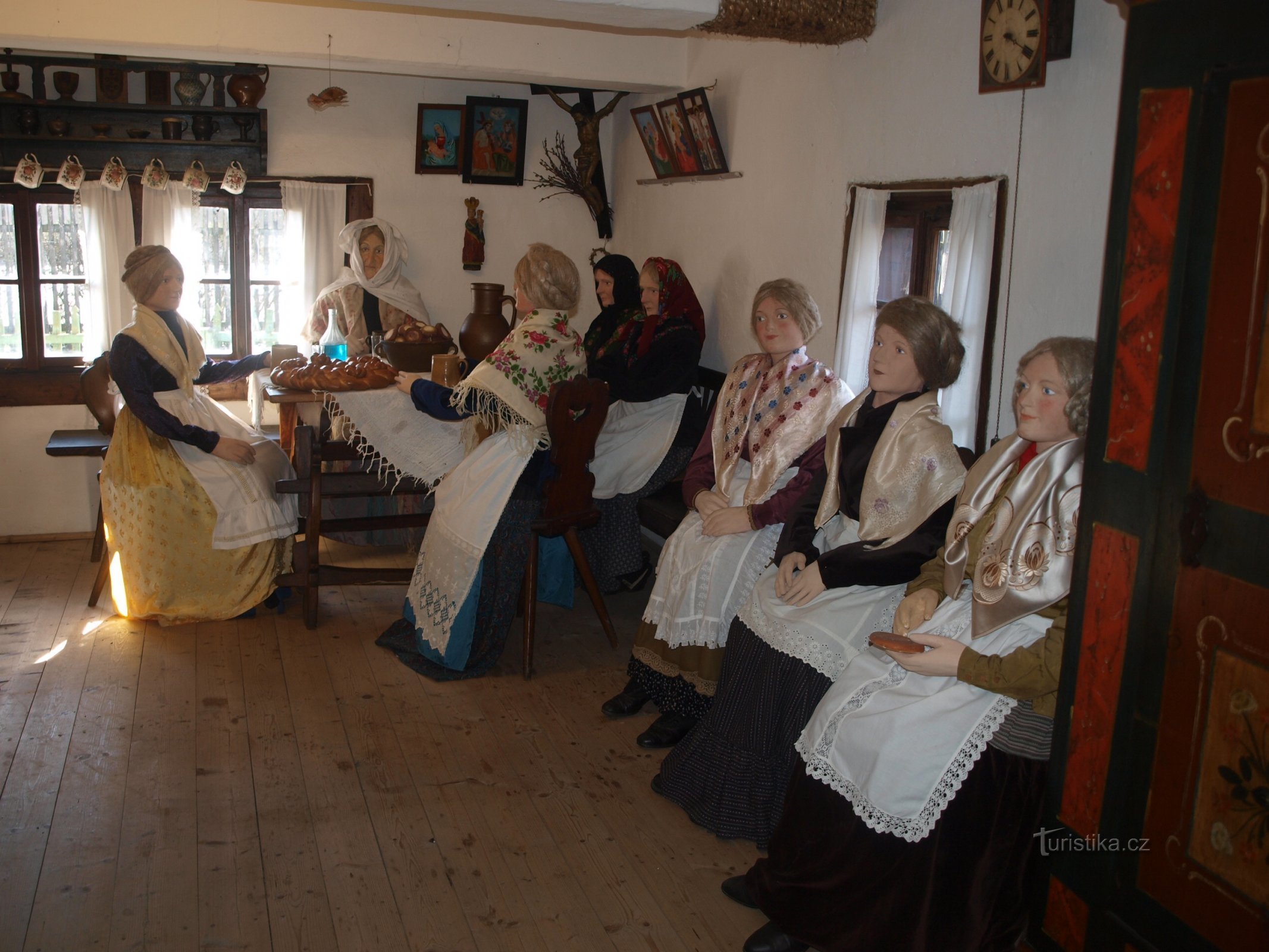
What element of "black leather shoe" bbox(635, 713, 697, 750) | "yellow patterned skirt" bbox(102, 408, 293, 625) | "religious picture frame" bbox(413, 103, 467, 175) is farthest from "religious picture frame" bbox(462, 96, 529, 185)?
"black leather shoe" bbox(635, 713, 697, 750)

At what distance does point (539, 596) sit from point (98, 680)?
1830mm

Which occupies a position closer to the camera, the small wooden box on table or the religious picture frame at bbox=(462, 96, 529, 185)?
the small wooden box on table

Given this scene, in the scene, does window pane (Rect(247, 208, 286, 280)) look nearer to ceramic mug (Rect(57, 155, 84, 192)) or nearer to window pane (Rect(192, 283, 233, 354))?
window pane (Rect(192, 283, 233, 354))

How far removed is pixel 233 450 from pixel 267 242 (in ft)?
6.86

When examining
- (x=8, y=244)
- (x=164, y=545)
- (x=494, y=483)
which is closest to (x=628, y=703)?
(x=494, y=483)

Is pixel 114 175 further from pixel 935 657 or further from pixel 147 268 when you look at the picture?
pixel 935 657

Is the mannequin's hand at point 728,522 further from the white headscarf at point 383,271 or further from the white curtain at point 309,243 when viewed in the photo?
the white curtain at point 309,243

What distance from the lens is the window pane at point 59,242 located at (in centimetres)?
575

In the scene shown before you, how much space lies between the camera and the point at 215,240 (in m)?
6.07

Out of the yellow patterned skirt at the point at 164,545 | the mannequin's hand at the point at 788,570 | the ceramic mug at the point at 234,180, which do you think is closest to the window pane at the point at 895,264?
the mannequin's hand at the point at 788,570

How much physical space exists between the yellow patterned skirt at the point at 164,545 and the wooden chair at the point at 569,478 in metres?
1.35

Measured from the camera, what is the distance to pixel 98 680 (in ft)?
13.3

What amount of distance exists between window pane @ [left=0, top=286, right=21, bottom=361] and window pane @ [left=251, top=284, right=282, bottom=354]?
1.22 meters

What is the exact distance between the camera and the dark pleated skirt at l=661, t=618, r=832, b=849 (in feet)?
9.66
